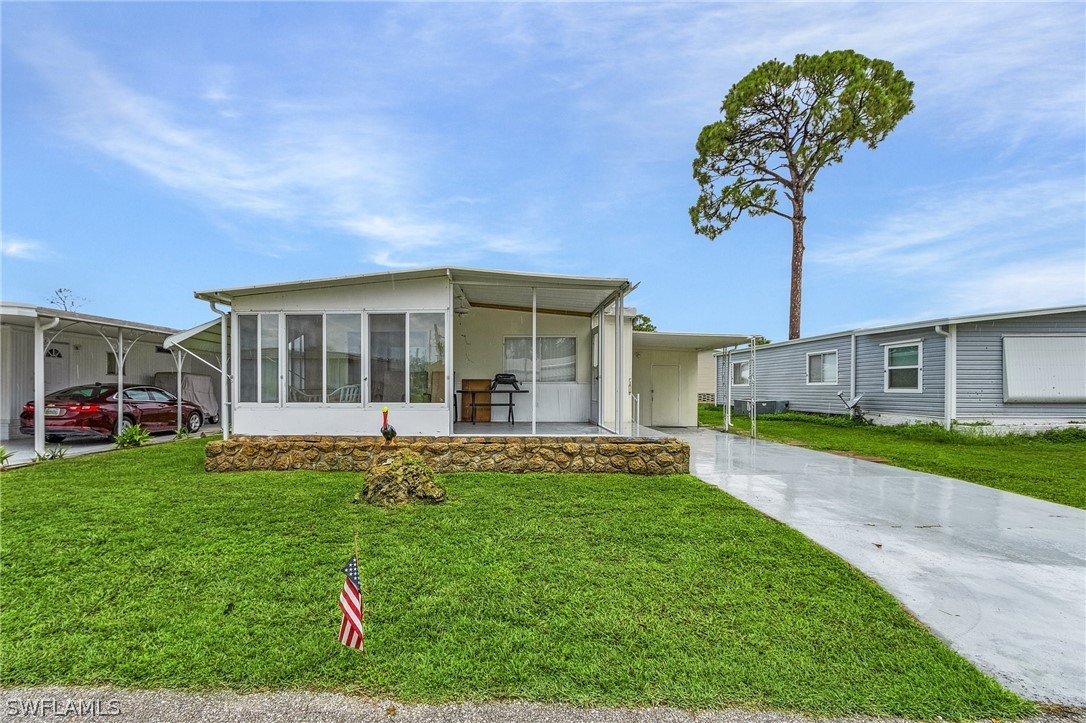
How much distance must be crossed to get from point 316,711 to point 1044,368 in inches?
636

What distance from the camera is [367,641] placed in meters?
2.73

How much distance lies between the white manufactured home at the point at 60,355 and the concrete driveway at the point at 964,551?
36.4ft

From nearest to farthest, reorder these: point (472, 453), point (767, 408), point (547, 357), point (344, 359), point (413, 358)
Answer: point (472, 453) → point (413, 358) → point (344, 359) → point (547, 357) → point (767, 408)

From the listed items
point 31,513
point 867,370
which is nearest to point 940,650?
point 31,513

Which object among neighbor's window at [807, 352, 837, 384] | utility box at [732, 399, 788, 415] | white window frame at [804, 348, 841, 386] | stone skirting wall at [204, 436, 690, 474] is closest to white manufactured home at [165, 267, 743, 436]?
stone skirting wall at [204, 436, 690, 474]

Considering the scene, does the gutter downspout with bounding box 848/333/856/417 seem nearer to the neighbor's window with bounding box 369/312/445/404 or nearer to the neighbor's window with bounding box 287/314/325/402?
the neighbor's window with bounding box 369/312/445/404

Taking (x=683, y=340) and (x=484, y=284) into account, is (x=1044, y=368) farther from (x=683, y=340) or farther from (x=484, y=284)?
(x=484, y=284)

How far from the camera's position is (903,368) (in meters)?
13.4

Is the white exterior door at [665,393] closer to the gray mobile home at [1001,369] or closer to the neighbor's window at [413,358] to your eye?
the gray mobile home at [1001,369]

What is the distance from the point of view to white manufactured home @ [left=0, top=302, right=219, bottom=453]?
8297 mm

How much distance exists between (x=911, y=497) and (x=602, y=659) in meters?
5.81

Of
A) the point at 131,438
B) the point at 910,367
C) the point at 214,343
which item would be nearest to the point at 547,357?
the point at 214,343

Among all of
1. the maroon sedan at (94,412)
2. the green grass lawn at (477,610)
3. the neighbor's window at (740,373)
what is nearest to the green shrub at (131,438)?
the maroon sedan at (94,412)

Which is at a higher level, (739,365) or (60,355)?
(60,355)
